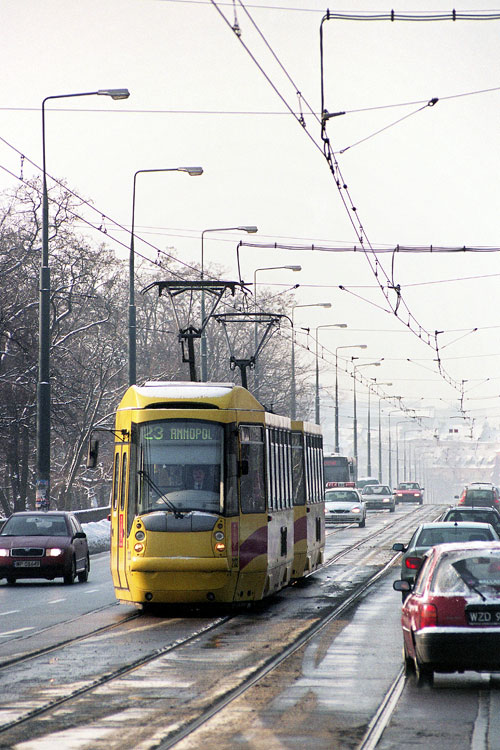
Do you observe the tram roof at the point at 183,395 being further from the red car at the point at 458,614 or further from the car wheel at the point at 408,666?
the red car at the point at 458,614

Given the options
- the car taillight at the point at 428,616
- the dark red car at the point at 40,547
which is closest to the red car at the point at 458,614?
the car taillight at the point at 428,616

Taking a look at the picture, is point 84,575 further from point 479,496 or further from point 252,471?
point 479,496

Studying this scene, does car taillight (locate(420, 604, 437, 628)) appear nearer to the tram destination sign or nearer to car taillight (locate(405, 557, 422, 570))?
Result: the tram destination sign

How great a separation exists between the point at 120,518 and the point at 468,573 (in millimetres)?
7551

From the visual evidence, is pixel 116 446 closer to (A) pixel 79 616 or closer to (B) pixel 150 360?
(A) pixel 79 616

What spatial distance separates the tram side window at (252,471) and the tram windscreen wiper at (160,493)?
1.05 meters

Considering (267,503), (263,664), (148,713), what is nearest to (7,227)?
(267,503)

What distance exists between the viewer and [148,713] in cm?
1023

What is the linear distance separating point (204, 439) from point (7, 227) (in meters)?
25.9

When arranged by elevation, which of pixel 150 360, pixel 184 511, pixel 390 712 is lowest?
pixel 390 712

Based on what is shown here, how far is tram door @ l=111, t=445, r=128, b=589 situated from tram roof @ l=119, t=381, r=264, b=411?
0.67 m

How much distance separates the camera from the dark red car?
82.6ft

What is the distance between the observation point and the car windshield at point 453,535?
20172mm

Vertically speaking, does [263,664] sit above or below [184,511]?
below
